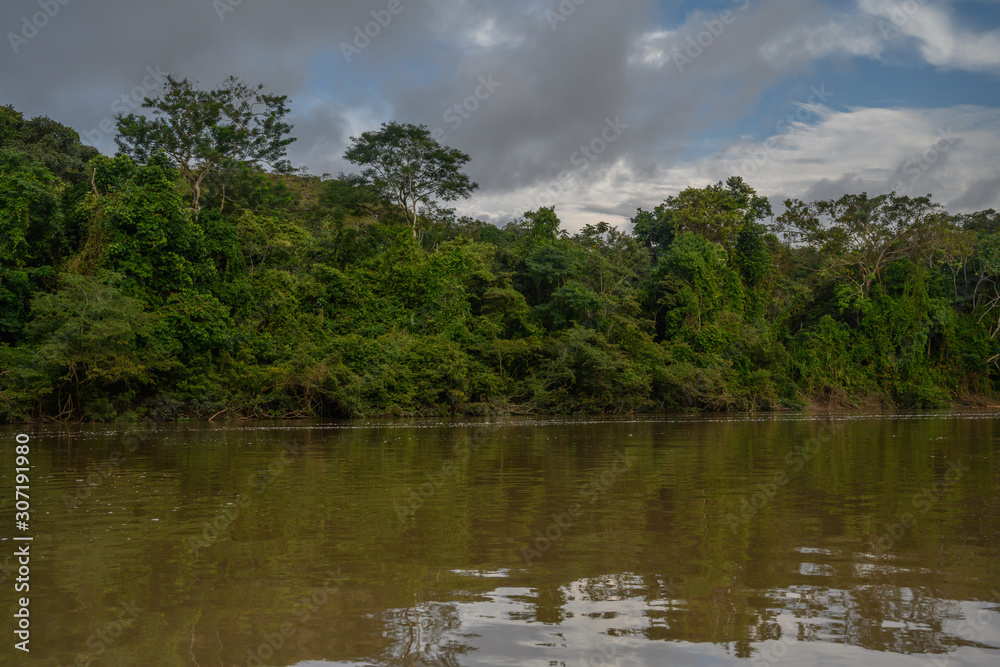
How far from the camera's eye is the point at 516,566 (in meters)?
5.30

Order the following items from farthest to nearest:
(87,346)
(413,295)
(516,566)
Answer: (413,295)
(87,346)
(516,566)

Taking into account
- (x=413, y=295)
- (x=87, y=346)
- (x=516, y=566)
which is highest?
(x=413, y=295)

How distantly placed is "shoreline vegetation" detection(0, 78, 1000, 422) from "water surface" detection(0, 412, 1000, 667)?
18289 millimetres

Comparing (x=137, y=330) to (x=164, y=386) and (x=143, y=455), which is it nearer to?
(x=164, y=386)

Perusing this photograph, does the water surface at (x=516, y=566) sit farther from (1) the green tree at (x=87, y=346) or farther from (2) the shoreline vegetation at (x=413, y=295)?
(2) the shoreline vegetation at (x=413, y=295)

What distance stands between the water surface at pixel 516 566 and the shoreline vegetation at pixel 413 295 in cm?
1829

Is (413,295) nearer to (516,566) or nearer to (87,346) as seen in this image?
(87,346)

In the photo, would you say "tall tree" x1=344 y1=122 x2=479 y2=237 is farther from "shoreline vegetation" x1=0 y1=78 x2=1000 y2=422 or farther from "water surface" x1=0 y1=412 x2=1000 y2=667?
"water surface" x1=0 y1=412 x2=1000 y2=667

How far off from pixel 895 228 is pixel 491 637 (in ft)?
158

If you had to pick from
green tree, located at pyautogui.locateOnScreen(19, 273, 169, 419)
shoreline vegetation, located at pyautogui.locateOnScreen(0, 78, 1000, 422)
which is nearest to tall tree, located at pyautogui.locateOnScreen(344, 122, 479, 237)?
shoreline vegetation, located at pyautogui.locateOnScreen(0, 78, 1000, 422)

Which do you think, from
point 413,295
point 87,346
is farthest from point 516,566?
point 413,295

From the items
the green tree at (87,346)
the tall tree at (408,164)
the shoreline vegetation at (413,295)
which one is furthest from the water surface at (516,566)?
the tall tree at (408,164)

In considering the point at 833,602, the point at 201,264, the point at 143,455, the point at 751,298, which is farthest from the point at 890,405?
the point at 833,602

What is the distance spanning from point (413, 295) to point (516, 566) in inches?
1308
